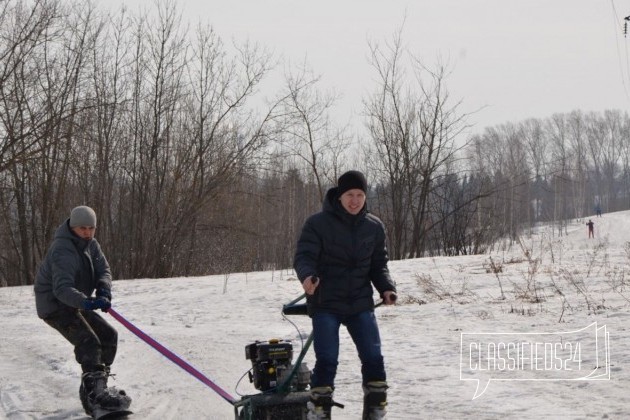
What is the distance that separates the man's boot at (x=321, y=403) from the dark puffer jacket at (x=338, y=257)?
55cm

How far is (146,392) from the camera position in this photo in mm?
7387

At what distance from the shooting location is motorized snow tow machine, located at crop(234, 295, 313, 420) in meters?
5.31

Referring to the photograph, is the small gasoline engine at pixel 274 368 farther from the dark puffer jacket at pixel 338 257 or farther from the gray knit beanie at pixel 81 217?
the gray knit beanie at pixel 81 217

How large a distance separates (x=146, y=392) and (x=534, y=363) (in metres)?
3.86

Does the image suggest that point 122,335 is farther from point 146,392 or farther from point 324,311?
point 324,311

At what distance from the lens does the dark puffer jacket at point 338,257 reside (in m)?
5.30

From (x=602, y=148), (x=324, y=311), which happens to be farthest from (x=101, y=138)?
(x=602, y=148)

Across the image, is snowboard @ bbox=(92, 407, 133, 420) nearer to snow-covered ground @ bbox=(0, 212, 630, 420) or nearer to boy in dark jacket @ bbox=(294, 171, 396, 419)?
snow-covered ground @ bbox=(0, 212, 630, 420)

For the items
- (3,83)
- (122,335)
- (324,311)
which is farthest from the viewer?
(3,83)

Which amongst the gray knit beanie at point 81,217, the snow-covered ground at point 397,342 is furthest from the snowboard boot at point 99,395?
the gray knit beanie at point 81,217

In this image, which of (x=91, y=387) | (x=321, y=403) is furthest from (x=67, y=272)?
(x=321, y=403)

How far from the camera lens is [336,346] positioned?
5289 mm

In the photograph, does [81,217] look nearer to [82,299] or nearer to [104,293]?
[104,293]

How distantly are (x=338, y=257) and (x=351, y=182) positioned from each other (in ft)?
1.77
